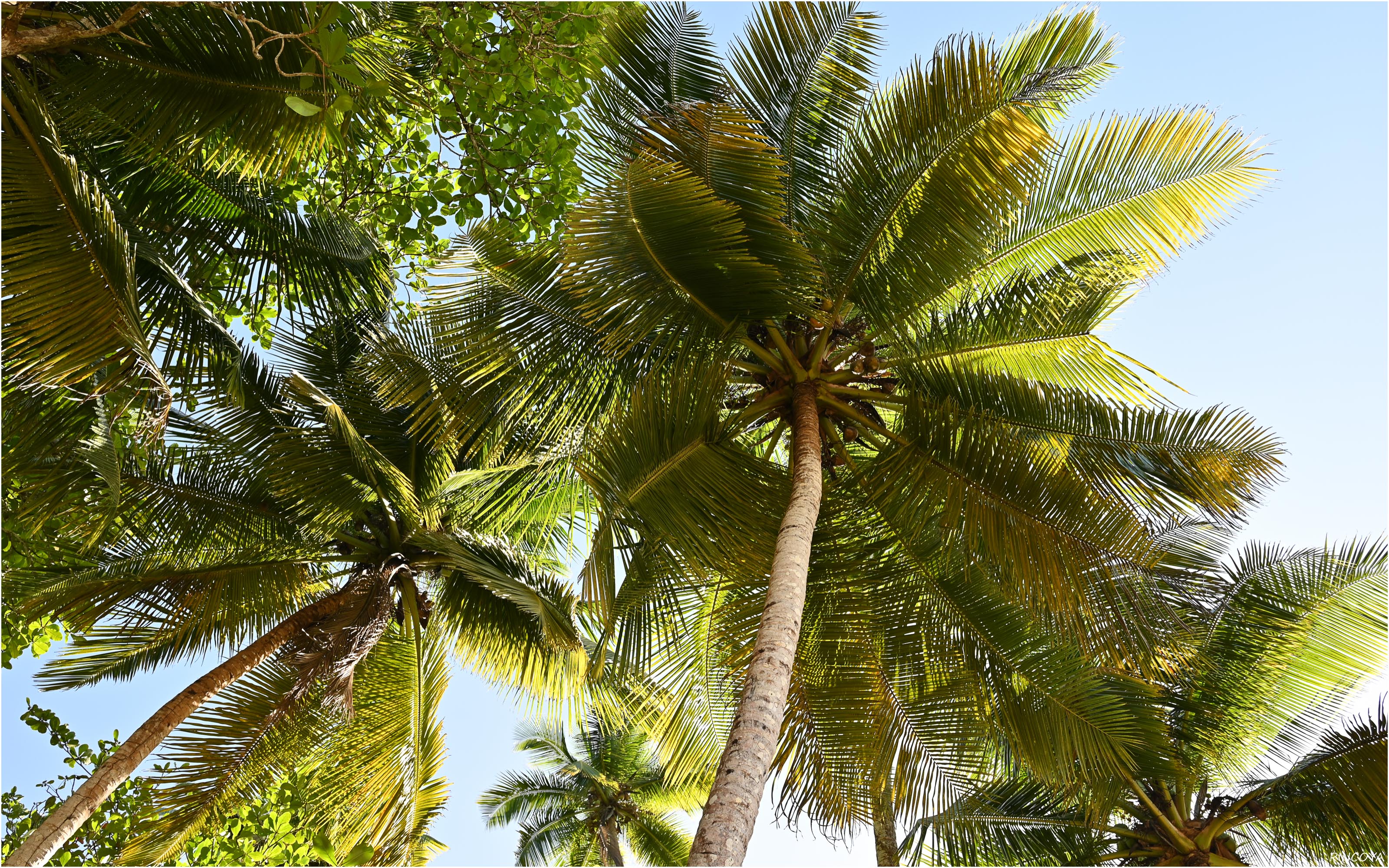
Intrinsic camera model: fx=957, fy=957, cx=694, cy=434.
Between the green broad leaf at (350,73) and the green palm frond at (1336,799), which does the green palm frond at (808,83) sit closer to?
the green broad leaf at (350,73)

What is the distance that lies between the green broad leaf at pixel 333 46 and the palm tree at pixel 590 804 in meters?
17.6

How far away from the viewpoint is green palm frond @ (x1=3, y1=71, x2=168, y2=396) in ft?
17.2

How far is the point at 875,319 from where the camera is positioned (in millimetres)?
7320

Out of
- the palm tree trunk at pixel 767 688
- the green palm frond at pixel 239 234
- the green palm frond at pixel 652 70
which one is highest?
the green palm frond at pixel 652 70

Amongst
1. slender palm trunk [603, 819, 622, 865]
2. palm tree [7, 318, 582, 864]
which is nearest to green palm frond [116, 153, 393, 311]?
palm tree [7, 318, 582, 864]

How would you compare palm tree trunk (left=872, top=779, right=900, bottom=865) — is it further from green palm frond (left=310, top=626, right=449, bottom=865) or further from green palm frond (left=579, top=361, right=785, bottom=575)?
green palm frond (left=310, top=626, right=449, bottom=865)

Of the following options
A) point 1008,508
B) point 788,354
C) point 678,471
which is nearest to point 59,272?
point 678,471

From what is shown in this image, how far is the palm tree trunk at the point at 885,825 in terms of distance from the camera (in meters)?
7.12

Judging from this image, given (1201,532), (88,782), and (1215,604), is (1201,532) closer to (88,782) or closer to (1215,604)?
(1215,604)

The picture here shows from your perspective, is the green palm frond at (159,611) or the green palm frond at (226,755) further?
the green palm frond at (159,611)

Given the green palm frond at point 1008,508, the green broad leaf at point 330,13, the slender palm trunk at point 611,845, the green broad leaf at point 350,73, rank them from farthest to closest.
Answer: the slender palm trunk at point 611,845 < the green palm frond at point 1008,508 < the green broad leaf at point 330,13 < the green broad leaf at point 350,73

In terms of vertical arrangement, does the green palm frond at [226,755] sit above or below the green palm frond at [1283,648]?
below

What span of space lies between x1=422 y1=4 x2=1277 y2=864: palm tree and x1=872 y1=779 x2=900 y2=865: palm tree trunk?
1375 millimetres

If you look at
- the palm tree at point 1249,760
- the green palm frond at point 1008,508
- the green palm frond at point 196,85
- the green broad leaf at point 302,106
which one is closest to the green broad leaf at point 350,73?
the green broad leaf at point 302,106
